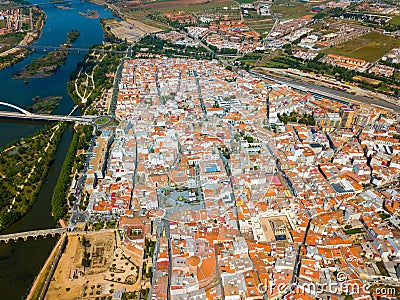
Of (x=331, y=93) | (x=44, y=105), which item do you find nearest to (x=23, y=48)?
(x=44, y=105)

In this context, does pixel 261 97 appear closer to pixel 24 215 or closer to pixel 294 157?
pixel 294 157

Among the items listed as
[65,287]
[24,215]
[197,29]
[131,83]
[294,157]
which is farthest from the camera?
[197,29]

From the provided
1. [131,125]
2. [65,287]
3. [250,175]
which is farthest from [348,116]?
[65,287]

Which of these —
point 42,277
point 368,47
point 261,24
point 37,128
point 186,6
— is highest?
point 186,6

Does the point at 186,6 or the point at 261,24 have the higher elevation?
the point at 186,6

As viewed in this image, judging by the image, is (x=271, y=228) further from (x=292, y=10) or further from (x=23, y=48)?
(x=292, y=10)

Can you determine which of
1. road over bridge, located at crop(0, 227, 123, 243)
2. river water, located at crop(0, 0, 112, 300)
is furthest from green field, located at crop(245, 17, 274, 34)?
road over bridge, located at crop(0, 227, 123, 243)

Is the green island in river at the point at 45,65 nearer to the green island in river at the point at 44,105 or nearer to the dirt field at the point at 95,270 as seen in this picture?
the green island in river at the point at 44,105
